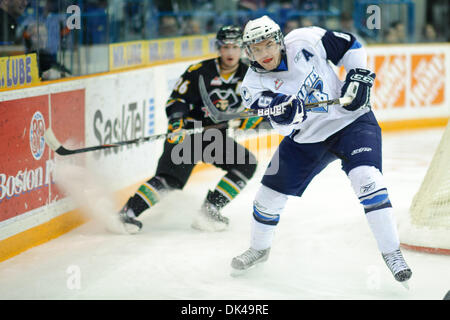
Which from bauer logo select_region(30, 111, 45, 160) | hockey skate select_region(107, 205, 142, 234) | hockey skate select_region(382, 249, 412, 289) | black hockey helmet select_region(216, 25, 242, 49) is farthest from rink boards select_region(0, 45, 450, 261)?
hockey skate select_region(382, 249, 412, 289)

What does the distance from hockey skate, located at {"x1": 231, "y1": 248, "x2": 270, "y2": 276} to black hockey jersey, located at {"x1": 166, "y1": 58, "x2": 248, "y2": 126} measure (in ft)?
3.09

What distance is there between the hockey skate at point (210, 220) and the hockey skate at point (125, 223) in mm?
320

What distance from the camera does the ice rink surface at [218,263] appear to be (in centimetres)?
264

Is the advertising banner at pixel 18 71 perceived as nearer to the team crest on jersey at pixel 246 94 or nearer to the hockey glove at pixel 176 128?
the hockey glove at pixel 176 128

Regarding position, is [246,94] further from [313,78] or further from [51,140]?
[51,140]

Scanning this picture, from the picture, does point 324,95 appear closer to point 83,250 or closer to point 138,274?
point 138,274

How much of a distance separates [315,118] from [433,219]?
79 centimetres

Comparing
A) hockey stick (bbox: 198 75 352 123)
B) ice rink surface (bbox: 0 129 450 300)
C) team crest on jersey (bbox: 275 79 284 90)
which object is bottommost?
ice rink surface (bbox: 0 129 450 300)

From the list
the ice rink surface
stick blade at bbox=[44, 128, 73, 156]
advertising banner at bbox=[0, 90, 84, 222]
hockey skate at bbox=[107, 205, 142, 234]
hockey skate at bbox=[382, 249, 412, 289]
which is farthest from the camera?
hockey skate at bbox=[107, 205, 142, 234]

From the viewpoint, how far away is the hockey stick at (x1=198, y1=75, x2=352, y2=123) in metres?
2.58

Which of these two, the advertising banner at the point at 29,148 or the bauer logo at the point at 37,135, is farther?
the bauer logo at the point at 37,135

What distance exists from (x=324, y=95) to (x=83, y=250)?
1.39 m

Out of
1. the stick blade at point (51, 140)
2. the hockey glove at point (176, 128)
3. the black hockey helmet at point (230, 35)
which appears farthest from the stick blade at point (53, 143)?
the black hockey helmet at point (230, 35)

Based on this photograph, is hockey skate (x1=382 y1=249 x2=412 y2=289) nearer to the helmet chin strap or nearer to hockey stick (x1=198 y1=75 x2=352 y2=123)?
hockey stick (x1=198 y1=75 x2=352 y2=123)
